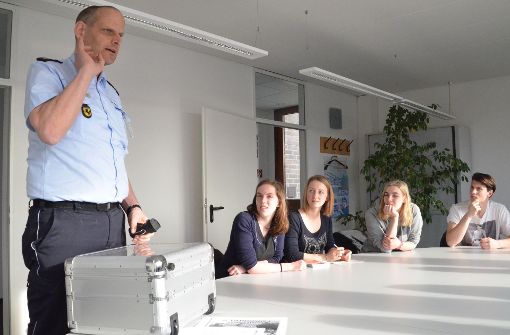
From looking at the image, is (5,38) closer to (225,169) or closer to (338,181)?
(225,169)

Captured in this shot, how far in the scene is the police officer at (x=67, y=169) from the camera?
1.25 meters

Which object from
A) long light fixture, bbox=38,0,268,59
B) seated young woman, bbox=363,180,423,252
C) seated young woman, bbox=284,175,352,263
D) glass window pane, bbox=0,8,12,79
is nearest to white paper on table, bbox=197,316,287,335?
seated young woman, bbox=284,175,352,263

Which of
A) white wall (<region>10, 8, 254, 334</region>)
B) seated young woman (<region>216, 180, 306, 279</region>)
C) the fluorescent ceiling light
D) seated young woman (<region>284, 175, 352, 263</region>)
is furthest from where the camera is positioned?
the fluorescent ceiling light

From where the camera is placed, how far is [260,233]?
2.79 meters

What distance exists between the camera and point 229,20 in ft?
13.9

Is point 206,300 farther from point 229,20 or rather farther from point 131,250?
point 229,20

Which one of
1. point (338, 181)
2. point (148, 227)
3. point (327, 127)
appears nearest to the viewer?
point (148, 227)

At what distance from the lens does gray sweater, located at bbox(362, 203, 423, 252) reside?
337 centimetres

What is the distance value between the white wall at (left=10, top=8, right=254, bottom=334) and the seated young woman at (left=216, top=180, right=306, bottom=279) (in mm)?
2029

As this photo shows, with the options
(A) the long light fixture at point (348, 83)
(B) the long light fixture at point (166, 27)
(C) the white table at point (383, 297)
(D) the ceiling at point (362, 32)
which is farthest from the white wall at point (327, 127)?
(C) the white table at point (383, 297)

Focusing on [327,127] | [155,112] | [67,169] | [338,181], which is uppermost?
[327,127]

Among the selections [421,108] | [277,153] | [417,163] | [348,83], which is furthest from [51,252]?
[277,153]

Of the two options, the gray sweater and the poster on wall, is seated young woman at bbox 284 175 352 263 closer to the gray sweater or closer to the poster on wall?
the gray sweater

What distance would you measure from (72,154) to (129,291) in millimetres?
438
